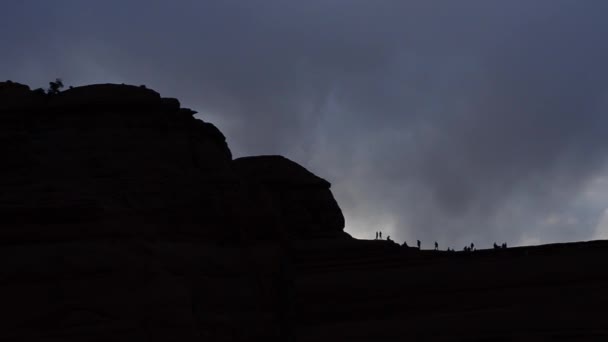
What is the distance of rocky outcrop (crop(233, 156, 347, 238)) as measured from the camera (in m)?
41.6

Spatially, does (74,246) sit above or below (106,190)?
below

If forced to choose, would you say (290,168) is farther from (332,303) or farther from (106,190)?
(106,190)

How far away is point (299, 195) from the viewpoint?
4288cm

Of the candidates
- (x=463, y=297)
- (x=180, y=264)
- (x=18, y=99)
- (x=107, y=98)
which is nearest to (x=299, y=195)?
(x=463, y=297)

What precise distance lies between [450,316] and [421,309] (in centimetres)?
125

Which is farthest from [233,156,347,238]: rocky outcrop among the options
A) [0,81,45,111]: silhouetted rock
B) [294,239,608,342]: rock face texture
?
[0,81,45,111]: silhouetted rock

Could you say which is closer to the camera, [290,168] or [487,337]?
[487,337]

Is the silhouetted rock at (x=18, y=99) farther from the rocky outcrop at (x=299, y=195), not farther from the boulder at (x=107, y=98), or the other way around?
the rocky outcrop at (x=299, y=195)

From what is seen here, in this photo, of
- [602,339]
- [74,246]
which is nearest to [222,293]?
[74,246]

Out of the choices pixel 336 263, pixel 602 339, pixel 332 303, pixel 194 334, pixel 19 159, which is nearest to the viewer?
pixel 194 334

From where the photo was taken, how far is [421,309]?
15398mm

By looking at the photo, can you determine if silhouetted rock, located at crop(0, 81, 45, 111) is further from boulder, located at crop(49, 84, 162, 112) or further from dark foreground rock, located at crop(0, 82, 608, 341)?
boulder, located at crop(49, 84, 162, 112)

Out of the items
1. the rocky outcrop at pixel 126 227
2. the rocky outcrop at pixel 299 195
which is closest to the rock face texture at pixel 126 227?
the rocky outcrop at pixel 126 227

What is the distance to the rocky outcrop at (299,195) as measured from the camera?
4161 cm
